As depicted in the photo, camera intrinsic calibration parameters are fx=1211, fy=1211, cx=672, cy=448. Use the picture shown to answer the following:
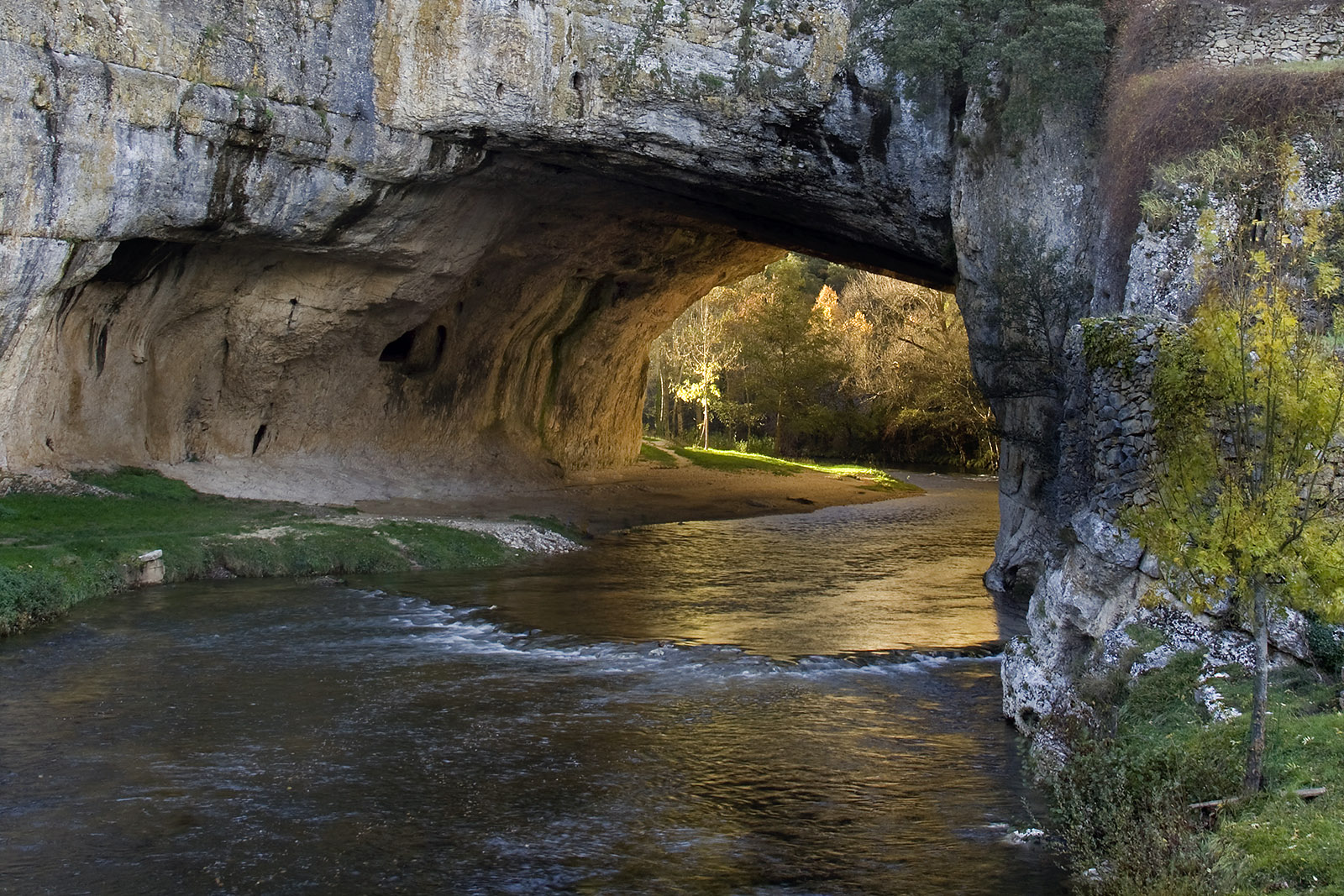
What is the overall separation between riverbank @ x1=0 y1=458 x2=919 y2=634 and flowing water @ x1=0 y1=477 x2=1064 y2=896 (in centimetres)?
94

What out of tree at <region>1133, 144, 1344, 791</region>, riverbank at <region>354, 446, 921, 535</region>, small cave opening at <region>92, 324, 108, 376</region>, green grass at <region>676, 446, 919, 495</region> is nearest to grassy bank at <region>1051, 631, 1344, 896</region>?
tree at <region>1133, 144, 1344, 791</region>

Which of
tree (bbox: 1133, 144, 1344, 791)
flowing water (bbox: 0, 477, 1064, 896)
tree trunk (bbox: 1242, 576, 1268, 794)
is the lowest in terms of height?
flowing water (bbox: 0, 477, 1064, 896)

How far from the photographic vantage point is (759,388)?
6056 centimetres

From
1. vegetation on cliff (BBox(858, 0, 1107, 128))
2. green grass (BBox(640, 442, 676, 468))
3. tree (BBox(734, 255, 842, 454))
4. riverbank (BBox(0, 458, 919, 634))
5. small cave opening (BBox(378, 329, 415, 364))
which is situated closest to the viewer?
riverbank (BBox(0, 458, 919, 634))

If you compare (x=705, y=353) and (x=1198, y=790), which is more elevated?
(x=705, y=353)

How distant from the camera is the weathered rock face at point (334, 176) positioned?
862 inches

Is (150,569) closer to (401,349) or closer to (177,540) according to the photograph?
(177,540)

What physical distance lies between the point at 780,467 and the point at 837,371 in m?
11.0

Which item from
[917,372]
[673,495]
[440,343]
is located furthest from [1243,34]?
[917,372]

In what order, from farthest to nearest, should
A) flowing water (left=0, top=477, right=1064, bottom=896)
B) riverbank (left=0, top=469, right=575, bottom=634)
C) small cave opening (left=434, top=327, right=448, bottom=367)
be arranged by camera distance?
small cave opening (left=434, top=327, right=448, bottom=367) < riverbank (left=0, top=469, right=575, bottom=634) < flowing water (left=0, top=477, right=1064, bottom=896)

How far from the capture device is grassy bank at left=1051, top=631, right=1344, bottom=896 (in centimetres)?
796

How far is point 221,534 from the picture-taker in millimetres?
23984

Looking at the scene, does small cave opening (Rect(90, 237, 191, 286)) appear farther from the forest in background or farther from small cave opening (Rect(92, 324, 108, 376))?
the forest in background

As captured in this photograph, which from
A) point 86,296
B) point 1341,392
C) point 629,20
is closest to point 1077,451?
Result: point 1341,392
